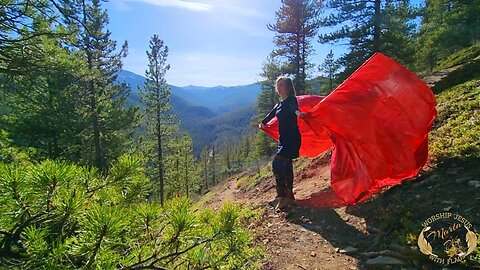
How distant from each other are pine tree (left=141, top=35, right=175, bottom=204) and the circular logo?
75.4 feet

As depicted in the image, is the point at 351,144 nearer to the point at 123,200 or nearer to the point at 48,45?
the point at 123,200

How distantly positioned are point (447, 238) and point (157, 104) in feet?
80.6

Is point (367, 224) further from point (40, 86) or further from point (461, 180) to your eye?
point (40, 86)

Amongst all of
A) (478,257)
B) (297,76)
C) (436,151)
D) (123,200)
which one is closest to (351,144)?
(436,151)

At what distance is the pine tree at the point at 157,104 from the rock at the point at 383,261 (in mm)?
22597

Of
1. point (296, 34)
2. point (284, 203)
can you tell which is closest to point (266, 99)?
point (296, 34)

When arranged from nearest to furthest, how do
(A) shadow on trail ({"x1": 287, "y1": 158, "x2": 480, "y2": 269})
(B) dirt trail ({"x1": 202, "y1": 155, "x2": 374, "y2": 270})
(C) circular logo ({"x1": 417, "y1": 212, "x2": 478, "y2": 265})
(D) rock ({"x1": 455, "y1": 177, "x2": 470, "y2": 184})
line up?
(C) circular logo ({"x1": 417, "y1": 212, "x2": 478, "y2": 265}) < (A) shadow on trail ({"x1": 287, "y1": 158, "x2": 480, "y2": 269}) < (B) dirt trail ({"x1": 202, "y1": 155, "x2": 374, "y2": 270}) < (D) rock ({"x1": 455, "y1": 177, "x2": 470, "y2": 184})

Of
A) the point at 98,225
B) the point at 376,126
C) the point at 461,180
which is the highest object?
the point at 376,126

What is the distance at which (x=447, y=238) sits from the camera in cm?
357

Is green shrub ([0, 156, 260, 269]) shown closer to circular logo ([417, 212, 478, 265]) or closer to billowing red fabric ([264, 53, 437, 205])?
circular logo ([417, 212, 478, 265])

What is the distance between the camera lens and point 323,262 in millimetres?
4328

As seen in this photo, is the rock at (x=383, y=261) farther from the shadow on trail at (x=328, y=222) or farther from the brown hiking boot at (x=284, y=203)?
the brown hiking boot at (x=284, y=203)

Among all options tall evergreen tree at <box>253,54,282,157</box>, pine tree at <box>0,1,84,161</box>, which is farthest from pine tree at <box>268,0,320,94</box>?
pine tree at <box>0,1,84,161</box>

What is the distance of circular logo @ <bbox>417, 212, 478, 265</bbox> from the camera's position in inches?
131
